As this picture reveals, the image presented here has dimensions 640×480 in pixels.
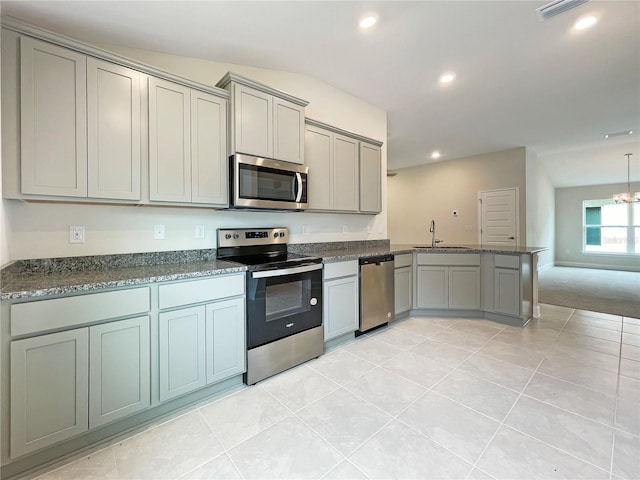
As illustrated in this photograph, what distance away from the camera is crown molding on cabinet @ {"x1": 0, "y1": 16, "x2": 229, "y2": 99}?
149cm

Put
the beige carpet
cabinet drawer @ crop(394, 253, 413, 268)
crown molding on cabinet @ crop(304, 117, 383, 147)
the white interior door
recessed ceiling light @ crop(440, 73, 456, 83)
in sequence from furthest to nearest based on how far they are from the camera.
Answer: the white interior door → the beige carpet → cabinet drawer @ crop(394, 253, 413, 268) → recessed ceiling light @ crop(440, 73, 456, 83) → crown molding on cabinet @ crop(304, 117, 383, 147)

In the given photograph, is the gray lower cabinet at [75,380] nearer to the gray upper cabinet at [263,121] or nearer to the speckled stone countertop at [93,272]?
the speckled stone countertop at [93,272]

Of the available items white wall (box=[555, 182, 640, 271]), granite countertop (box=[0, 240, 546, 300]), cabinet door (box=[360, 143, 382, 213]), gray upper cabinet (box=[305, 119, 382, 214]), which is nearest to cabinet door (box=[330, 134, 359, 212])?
gray upper cabinet (box=[305, 119, 382, 214])

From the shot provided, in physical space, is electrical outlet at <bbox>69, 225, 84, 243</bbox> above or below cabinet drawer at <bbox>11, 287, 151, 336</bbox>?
above

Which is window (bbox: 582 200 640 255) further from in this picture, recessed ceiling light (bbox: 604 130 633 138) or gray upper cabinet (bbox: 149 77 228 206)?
gray upper cabinet (bbox: 149 77 228 206)

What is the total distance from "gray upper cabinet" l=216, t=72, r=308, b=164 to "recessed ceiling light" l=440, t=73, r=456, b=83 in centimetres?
167

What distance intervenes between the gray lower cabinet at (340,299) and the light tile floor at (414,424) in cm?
26

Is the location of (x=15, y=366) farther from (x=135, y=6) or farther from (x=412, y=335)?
(x=412, y=335)

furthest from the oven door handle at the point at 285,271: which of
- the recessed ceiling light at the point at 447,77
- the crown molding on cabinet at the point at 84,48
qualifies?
the recessed ceiling light at the point at 447,77

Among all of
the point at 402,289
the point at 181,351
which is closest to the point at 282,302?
the point at 181,351

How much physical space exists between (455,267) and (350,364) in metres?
2.02

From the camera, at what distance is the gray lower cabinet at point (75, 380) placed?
4.31 feet

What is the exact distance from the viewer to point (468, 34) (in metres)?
2.39

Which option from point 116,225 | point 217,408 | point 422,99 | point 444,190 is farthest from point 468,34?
point 444,190
